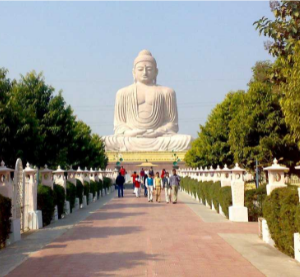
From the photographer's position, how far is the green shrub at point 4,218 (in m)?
10.3

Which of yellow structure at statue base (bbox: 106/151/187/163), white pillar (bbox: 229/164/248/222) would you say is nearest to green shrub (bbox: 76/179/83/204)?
white pillar (bbox: 229/164/248/222)

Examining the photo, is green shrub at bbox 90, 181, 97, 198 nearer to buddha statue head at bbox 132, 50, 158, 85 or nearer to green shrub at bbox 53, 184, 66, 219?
green shrub at bbox 53, 184, 66, 219

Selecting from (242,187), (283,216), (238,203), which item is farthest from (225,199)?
(283,216)

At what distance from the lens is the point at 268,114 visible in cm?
2102

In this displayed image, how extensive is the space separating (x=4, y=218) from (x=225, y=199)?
742 centimetres

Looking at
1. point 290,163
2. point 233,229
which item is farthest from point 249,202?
point 290,163

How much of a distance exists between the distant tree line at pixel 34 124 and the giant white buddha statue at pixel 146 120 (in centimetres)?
2654

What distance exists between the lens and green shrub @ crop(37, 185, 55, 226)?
570 inches

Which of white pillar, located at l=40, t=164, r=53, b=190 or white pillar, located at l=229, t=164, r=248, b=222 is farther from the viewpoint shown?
white pillar, located at l=40, t=164, r=53, b=190

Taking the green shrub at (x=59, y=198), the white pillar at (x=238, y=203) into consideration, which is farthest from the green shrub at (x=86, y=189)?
the white pillar at (x=238, y=203)

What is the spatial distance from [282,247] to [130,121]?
5008 centimetres

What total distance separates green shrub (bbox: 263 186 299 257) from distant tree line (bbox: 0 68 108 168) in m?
9.76

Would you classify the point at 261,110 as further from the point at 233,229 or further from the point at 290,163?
the point at 233,229

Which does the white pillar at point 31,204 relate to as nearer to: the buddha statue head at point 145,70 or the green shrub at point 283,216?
the green shrub at point 283,216
